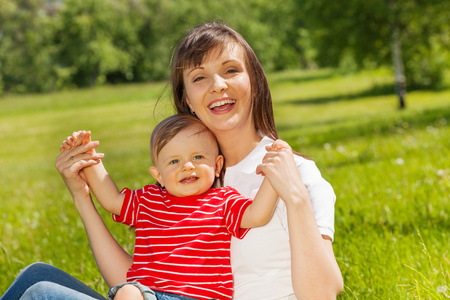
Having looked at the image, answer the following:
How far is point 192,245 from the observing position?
2.22 m

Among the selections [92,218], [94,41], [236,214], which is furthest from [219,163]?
[94,41]

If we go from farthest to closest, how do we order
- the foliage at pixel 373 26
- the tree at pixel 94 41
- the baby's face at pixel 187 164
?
the tree at pixel 94 41
the foliage at pixel 373 26
the baby's face at pixel 187 164

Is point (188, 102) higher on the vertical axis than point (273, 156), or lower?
higher

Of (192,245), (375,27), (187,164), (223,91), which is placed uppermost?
(223,91)

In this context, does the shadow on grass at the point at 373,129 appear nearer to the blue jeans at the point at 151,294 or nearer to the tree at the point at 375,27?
the tree at the point at 375,27

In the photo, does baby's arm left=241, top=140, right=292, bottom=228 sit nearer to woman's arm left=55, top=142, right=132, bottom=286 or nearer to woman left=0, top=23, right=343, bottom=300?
woman left=0, top=23, right=343, bottom=300

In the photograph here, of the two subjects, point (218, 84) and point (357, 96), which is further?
point (357, 96)

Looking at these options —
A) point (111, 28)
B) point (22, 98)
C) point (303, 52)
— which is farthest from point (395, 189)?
point (303, 52)

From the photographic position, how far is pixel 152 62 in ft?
184

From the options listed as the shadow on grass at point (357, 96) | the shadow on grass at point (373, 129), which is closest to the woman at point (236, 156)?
the shadow on grass at point (373, 129)

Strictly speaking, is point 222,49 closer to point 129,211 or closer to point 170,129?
point 170,129

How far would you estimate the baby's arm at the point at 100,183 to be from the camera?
2584 mm

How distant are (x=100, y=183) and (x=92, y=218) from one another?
0.18m

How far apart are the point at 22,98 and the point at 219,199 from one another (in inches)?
1541
